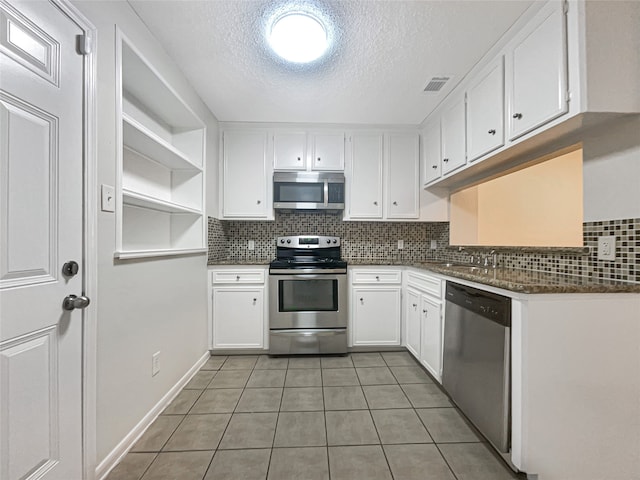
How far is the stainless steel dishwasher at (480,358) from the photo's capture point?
1.30 m

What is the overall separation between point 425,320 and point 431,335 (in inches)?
5.5

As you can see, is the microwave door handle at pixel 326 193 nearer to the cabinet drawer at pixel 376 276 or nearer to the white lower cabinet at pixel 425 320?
the cabinet drawer at pixel 376 276

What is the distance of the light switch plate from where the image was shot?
1.25m

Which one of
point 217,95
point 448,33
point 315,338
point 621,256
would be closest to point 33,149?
point 217,95

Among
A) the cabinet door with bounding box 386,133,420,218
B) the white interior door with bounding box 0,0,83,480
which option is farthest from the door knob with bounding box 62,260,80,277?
the cabinet door with bounding box 386,133,420,218

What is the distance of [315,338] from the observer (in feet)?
8.50

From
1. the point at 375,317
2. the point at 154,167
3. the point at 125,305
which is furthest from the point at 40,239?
the point at 375,317

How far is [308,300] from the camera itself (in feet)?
8.66

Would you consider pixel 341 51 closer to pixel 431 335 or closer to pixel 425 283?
pixel 425 283

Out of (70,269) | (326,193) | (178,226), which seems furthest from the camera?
(326,193)

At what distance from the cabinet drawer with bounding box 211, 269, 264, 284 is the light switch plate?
1362 mm

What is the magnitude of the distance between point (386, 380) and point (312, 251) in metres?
1.45

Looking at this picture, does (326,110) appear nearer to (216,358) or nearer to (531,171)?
(531,171)

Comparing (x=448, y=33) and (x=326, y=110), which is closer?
(x=448, y=33)
